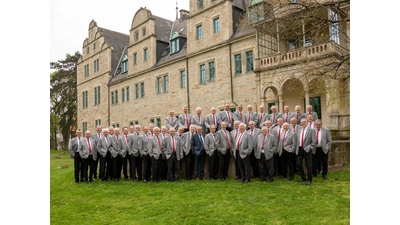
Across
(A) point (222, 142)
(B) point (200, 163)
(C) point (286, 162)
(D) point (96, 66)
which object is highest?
(D) point (96, 66)

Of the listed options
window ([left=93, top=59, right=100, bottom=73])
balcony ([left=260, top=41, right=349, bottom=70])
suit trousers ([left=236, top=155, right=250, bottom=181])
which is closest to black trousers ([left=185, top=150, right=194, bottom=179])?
suit trousers ([left=236, top=155, right=250, bottom=181])

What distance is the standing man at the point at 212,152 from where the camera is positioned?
9953 mm

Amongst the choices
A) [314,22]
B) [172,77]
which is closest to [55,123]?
[172,77]

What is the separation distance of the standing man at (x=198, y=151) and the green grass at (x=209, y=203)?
1.35 ft

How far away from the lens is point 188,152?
10.3 m

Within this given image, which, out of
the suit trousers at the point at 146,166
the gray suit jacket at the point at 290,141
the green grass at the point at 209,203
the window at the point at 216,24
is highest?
the window at the point at 216,24

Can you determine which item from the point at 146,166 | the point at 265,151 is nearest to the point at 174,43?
the point at 146,166

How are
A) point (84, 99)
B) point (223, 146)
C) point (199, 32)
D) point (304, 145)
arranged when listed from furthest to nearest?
point (84, 99), point (199, 32), point (223, 146), point (304, 145)

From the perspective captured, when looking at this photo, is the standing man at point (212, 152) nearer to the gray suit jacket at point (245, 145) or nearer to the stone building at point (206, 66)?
the gray suit jacket at point (245, 145)

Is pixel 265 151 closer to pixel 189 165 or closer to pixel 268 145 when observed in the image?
pixel 268 145

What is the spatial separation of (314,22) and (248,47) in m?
9.46

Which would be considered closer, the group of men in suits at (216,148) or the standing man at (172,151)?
the group of men in suits at (216,148)

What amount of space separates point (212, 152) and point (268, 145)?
169 centimetres

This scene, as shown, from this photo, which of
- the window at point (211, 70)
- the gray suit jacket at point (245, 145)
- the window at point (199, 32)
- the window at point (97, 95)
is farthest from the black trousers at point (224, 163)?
the window at point (97, 95)
